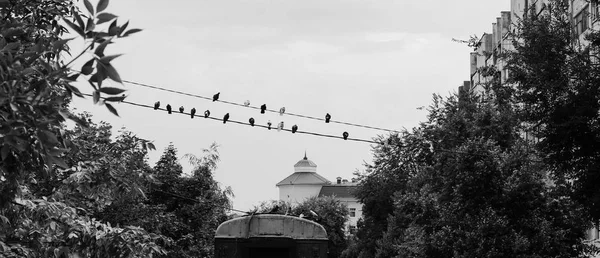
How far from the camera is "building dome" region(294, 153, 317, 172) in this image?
192 metres

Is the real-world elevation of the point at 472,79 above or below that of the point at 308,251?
above

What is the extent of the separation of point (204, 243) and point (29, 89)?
37.7 m

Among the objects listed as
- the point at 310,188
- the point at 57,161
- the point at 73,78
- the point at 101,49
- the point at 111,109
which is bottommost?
the point at 57,161

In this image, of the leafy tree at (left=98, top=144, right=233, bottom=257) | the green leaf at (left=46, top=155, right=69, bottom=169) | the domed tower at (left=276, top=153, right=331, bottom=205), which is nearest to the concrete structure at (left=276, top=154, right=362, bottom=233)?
the domed tower at (left=276, top=153, right=331, bottom=205)

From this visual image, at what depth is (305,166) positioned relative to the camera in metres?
192

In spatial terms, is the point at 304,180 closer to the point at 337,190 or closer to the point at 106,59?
the point at 337,190

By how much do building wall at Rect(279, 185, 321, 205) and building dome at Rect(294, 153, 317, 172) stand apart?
229 inches

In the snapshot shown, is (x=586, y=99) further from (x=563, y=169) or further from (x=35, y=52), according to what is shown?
(x=35, y=52)

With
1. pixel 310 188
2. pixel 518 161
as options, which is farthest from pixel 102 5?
pixel 310 188

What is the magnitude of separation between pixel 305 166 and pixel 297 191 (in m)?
8.59

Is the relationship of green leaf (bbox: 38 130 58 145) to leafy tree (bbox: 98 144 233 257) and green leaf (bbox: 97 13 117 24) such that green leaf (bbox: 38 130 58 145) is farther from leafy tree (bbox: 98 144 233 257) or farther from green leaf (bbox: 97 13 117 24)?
leafy tree (bbox: 98 144 233 257)

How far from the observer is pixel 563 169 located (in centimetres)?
2184

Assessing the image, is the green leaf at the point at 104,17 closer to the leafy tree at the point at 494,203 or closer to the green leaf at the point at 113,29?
the green leaf at the point at 113,29

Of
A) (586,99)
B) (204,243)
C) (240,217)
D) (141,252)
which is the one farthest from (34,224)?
(204,243)
